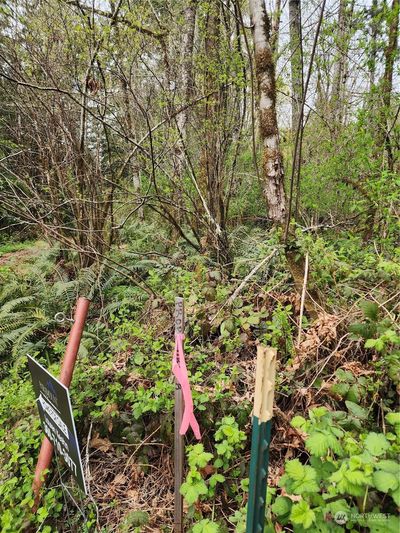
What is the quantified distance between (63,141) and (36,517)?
14.6 ft

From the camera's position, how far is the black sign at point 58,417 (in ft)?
4.55

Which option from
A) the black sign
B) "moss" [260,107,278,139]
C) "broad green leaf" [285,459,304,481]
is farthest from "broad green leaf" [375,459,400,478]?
"moss" [260,107,278,139]

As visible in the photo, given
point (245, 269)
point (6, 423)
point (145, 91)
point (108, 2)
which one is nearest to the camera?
point (6, 423)

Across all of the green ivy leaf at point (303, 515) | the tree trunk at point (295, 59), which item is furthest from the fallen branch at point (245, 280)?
the tree trunk at point (295, 59)

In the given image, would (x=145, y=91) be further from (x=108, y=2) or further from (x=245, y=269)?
(x=245, y=269)

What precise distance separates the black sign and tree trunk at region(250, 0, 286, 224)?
2159 millimetres

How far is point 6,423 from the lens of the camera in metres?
2.43

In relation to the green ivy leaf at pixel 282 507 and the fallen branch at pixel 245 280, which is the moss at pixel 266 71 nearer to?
the fallen branch at pixel 245 280

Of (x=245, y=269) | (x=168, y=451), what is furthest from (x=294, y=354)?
(x=245, y=269)

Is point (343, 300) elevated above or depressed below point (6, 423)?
above

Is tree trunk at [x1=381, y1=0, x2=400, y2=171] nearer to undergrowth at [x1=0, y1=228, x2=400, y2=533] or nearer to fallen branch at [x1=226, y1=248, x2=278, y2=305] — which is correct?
undergrowth at [x1=0, y1=228, x2=400, y2=533]

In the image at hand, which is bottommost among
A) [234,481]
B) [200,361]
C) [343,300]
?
[234,481]

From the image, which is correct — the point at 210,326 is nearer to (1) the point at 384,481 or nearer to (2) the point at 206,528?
(2) the point at 206,528

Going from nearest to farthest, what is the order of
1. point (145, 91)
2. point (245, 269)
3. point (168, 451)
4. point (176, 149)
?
point (168, 451)
point (245, 269)
point (176, 149)
point (145, 91)
